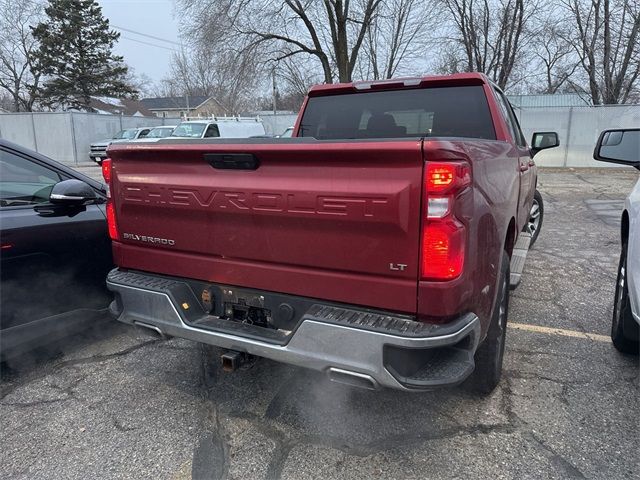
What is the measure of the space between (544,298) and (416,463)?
3.01 m

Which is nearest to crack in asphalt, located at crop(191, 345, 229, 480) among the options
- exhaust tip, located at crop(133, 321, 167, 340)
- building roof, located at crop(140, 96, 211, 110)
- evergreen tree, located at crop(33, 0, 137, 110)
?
exhaust tip, located at crop(133, 321, 167, 340)

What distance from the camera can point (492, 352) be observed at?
9.34ft

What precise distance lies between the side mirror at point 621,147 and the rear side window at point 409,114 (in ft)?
2.42

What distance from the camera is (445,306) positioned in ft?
6.84

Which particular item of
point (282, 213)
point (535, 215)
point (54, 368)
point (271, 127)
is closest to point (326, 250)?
point (282, 213)

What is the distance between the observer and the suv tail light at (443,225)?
197 centimetres

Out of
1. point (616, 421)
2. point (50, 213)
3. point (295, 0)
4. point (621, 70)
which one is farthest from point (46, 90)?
point (616, 421)

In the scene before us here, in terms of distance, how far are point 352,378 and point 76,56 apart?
158 feet

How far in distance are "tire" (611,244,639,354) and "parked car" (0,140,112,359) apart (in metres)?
3.76

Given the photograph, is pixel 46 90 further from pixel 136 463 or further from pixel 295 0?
pixel 136 463

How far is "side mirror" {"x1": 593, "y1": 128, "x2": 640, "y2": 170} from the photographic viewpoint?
10.5 ft

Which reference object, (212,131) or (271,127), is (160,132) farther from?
(271,127)

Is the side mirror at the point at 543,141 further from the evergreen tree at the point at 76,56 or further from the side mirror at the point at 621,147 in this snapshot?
the evergreen tree at the point at 76,56

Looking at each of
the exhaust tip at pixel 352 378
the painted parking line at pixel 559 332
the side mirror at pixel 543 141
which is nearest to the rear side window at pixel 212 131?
the side mirror at pixel 543 141
